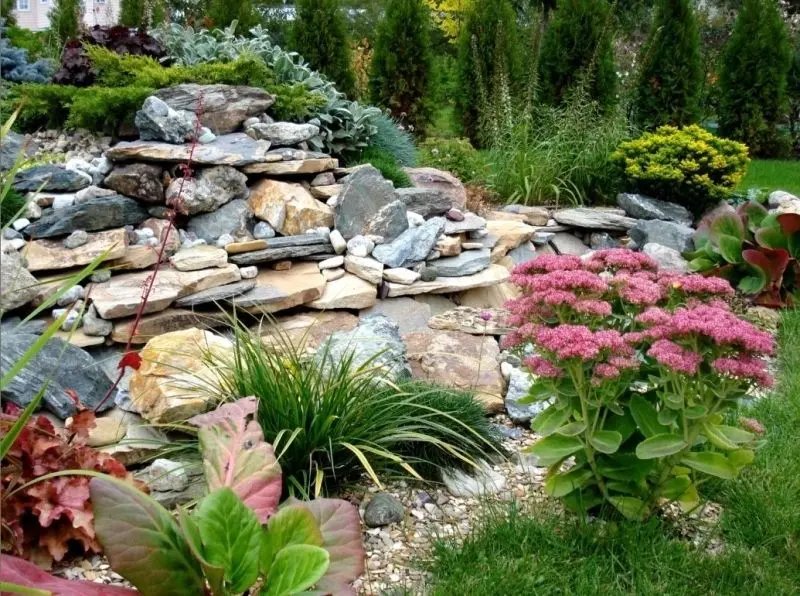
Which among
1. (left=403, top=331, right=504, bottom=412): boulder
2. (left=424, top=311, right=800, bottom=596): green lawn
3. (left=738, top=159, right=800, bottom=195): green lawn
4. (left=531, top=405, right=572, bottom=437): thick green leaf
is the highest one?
(left=531, top=405, right=572, bottom=437): thick green leaf

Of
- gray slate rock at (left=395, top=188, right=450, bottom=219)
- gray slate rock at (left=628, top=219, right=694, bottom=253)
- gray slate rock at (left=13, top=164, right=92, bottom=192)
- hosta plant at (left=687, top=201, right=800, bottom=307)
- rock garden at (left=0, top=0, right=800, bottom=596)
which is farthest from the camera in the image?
gray slate rock at (left=628, top=219, right=694, bottom=253)

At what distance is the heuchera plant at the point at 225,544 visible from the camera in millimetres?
1931

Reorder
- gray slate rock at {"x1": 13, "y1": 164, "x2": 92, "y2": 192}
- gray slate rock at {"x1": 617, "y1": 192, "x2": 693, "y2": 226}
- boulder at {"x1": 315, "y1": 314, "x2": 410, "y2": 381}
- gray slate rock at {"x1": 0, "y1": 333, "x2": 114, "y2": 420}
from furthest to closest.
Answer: gray slate rock at {"x1": 617, "y1": 192, "x2": 693, "y2": 226}
gray slate rock at {"x1": 13, "y1": 164, "x2": 92, "y2": 192}
boulder at {"x1": 315, "y1": 314, "x2": 410, "y2": 381}
gray slate rock at {"x1": 0, "y1": 333, "x2": 114, "y2": 420}

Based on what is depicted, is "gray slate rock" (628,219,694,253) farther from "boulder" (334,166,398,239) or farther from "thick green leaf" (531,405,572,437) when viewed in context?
"thick green leaf" (531,405,572,437)

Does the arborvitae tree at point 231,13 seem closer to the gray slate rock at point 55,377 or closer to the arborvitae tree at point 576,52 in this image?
the arborvitae tree at point 576,52

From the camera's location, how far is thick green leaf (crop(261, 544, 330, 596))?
1.90m

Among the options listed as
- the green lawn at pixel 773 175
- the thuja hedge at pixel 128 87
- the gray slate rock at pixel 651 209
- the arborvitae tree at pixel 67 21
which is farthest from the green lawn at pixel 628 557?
the arborvitae tree at pixel 67 21

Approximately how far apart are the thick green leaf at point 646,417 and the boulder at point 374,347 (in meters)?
1.21

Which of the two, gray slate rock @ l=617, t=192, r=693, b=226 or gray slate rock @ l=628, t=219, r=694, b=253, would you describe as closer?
gray slate rock @ l=628, t=219, r=694, b=253

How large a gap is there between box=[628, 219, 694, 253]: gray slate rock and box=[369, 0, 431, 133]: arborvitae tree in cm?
378

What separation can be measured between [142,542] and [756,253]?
4818 millimetres

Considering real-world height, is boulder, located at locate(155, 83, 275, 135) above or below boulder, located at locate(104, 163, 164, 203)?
above

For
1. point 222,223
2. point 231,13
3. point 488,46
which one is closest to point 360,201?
point 222,223

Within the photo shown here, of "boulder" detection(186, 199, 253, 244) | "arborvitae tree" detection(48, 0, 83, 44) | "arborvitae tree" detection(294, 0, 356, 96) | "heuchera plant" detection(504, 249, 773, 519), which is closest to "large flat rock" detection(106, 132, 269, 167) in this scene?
"boulder" detection(186, 199, 253, 244)
